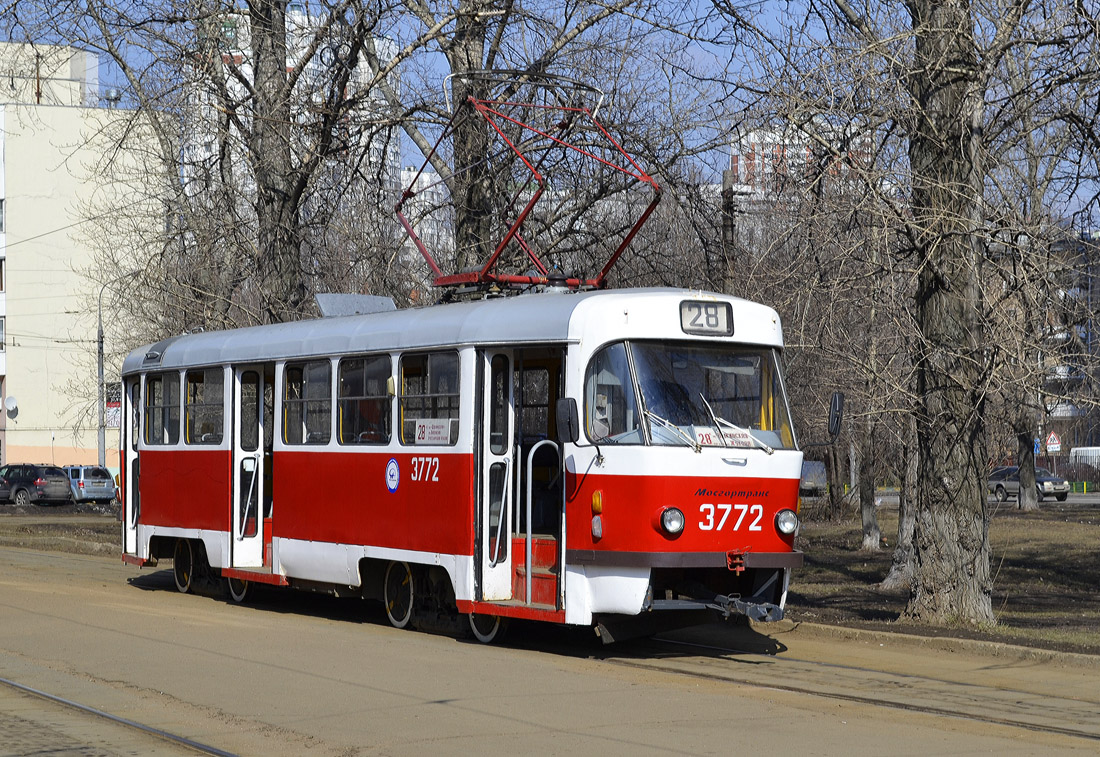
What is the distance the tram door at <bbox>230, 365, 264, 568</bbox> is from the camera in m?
16.7

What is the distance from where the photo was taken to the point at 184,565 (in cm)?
1870

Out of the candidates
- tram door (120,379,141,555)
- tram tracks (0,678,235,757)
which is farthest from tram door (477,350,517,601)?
tram door (120,379,141,555)

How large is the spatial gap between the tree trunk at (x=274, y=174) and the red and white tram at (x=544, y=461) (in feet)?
21.4

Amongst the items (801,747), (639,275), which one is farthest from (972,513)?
(639,275)

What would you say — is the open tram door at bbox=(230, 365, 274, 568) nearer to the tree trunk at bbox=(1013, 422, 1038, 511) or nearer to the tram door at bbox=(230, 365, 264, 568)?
the tram door at bbox=(230, 365, 264, 568)

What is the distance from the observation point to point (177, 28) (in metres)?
21.8

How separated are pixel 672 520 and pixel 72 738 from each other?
16.5ft

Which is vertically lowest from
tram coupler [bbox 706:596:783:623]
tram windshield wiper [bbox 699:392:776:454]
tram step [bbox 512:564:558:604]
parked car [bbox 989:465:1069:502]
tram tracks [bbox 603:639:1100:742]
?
parked car [bbox 989:465:1069:502]

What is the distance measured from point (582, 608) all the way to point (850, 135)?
5504 mm

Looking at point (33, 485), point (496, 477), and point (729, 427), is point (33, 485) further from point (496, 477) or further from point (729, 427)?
point (729, 427)

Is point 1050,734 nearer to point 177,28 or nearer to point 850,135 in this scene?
point 850,135

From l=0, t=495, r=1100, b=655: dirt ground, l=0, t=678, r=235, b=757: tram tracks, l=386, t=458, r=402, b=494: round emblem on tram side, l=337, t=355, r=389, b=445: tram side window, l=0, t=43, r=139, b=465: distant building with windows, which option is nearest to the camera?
l=0, t=678, r=235, b=757: tram tracks

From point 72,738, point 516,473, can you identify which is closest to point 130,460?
point 516,473

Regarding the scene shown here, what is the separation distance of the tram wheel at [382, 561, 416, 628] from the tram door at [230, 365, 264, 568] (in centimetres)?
257
